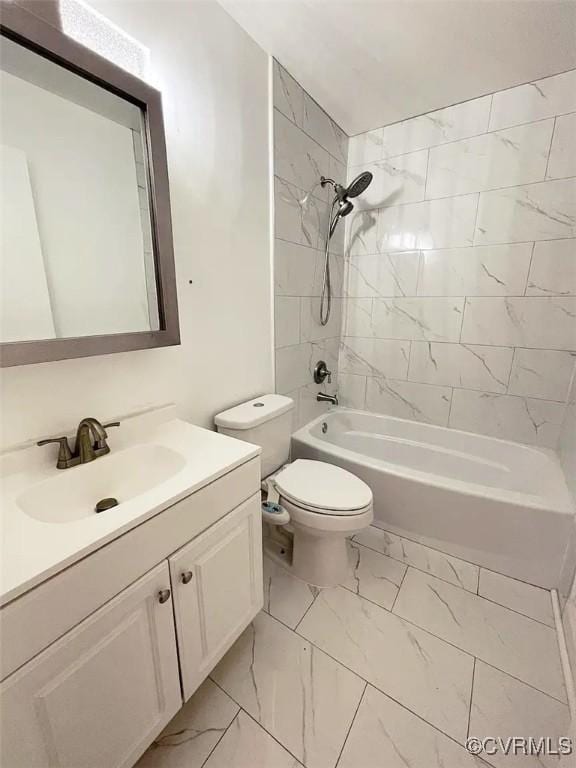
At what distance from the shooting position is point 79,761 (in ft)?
2.14

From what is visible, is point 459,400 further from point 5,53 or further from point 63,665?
point 5,53

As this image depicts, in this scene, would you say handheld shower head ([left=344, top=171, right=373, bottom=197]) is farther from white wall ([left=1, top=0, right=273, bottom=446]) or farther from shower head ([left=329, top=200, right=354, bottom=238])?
white wall ([left=1, top=0, right=273, bottom=446])

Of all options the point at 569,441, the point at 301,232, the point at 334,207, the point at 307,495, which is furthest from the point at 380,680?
the point at 334,207

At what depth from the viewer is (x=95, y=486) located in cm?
93

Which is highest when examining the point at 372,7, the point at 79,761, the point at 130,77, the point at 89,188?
the point at 372,7

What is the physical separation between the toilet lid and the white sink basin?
554 millimetres

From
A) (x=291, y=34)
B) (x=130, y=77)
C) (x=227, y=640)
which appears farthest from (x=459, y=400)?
(x=130, y=77)

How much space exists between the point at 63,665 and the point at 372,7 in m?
2.15

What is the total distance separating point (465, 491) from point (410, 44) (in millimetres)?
2000

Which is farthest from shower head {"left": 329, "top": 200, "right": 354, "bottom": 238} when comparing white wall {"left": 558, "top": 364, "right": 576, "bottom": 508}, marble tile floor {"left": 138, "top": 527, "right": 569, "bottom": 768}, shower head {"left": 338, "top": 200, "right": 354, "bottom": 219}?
marble tile floor {"left": 138, "top": 527, "right": 569, "bottom": 768}

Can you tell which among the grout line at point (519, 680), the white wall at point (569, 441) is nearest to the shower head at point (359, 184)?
the white wall at point (569, 441)

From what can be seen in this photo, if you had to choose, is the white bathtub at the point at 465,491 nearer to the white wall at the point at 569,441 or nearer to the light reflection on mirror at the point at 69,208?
the white wall at the point at 569,441

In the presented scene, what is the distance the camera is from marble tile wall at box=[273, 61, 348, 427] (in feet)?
5.20

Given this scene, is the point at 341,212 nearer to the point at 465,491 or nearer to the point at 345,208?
the point at 345,208
